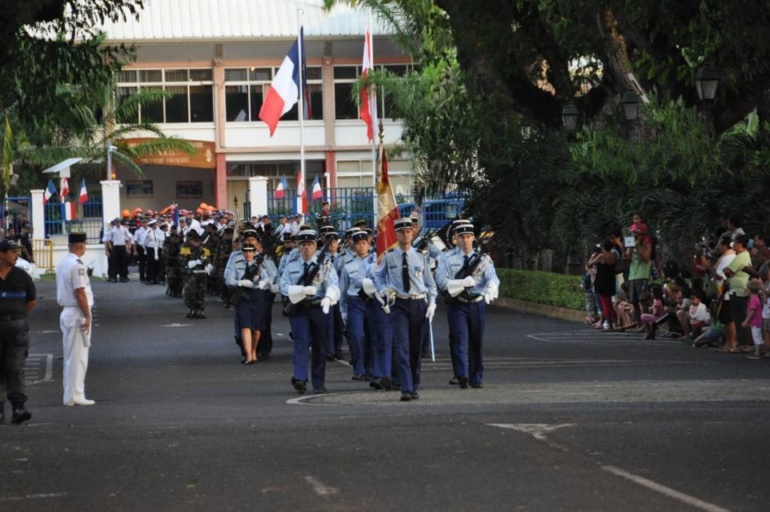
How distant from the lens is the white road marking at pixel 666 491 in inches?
397

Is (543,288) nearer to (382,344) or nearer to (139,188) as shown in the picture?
(382,344)

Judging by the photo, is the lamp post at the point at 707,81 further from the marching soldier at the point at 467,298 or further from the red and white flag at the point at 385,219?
the marching soldier at the point at 467,298

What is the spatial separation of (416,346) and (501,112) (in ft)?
63.8

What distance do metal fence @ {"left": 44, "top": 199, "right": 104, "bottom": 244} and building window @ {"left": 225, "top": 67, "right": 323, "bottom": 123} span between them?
594 inches

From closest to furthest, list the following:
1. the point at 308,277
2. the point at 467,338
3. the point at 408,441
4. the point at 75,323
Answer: the point at 408,441, the point at 75,323, the point at 467,338, the point at 308,277

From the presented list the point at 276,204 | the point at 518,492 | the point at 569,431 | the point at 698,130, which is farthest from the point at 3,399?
the point at 276,204

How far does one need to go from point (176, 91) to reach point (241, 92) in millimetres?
2680

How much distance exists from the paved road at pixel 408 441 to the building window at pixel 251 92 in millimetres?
46770

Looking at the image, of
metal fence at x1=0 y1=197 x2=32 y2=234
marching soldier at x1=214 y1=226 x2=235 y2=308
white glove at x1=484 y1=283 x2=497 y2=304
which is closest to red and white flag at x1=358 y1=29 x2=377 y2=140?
metal fence at x1=0 y1=197 x2=32 y2=234

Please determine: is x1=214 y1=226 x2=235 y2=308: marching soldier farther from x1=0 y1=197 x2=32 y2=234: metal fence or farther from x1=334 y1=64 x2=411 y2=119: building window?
x1=334 y1=64 x2=411 y2=119: building window

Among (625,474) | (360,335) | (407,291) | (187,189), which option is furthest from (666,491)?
(187,189)

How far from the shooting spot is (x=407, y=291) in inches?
734

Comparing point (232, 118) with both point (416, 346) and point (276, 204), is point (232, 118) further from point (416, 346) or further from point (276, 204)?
point (416, 346)

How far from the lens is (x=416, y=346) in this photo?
1848 cm
